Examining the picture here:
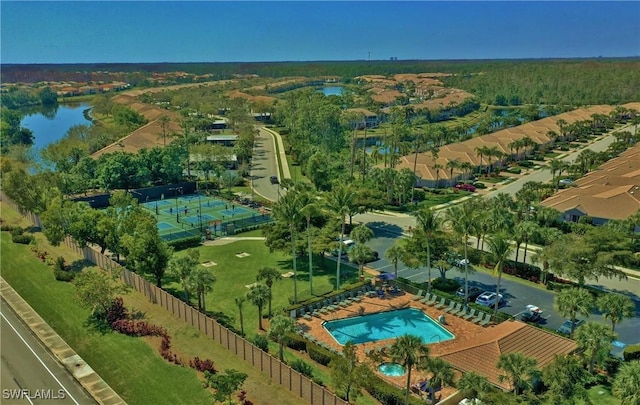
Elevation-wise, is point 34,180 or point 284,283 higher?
point 34,180

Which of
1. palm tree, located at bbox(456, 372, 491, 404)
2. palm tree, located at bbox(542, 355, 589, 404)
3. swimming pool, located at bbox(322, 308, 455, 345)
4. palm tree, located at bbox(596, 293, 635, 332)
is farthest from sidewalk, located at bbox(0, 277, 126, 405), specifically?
palm tree, located at bbox(596, 293, 635, 332)

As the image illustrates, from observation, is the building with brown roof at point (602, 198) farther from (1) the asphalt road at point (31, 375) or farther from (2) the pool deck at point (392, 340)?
(1) the asphalt road at point (31, 375)

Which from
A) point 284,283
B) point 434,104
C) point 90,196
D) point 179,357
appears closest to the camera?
point 179,357

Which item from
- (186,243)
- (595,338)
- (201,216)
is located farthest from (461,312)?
(201,216)

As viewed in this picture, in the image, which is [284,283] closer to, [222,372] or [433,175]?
[222,372]

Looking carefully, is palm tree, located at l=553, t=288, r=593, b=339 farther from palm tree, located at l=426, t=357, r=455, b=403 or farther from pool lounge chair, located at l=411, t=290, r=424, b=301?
palm tree, located at l=426, t=357, r=455, b=403

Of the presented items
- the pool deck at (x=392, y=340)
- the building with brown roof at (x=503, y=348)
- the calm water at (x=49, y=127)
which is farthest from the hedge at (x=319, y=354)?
the calm water at (x=49, y=127)

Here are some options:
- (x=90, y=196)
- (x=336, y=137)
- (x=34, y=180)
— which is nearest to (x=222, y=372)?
(x=34, y=180)

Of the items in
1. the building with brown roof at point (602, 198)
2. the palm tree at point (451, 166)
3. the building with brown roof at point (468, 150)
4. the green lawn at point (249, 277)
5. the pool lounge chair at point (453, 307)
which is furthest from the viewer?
the building with brown roof at point (468, 150)
